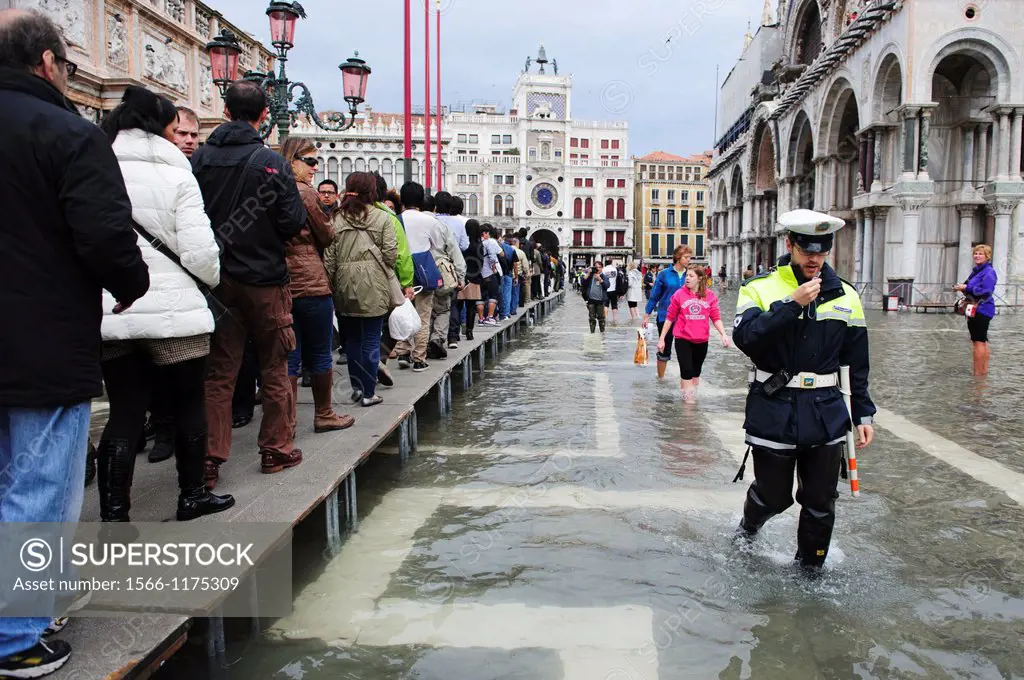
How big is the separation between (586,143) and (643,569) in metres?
96.8

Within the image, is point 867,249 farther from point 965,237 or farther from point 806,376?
point 806,376

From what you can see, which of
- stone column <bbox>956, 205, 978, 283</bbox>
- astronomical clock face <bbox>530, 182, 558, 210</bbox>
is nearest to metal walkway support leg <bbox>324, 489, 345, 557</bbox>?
stone column <bbox>956, 205, 978, 283</bbox>

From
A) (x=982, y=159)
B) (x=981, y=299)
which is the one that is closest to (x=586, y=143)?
(x=982, y=159)

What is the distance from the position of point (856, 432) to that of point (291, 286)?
3.57 m

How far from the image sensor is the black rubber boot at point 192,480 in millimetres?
3568

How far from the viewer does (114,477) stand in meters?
3.37

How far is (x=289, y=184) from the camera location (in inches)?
166

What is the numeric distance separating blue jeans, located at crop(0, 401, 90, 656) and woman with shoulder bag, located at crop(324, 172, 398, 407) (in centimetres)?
365

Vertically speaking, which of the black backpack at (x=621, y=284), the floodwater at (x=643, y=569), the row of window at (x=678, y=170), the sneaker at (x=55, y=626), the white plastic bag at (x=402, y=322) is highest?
the row of window at (x=678, y=170)

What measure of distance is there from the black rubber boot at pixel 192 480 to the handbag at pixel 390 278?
2775 mm

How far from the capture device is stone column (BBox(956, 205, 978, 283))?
26.1 metres

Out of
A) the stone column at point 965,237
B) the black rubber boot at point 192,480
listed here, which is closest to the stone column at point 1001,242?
the stone column at point 965,237

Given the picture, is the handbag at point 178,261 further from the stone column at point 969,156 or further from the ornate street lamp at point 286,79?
the stone column at point 969,156

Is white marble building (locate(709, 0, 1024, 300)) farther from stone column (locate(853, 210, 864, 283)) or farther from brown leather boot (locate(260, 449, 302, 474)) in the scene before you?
brown leather boot (locate(260, 449, 302, 474))
